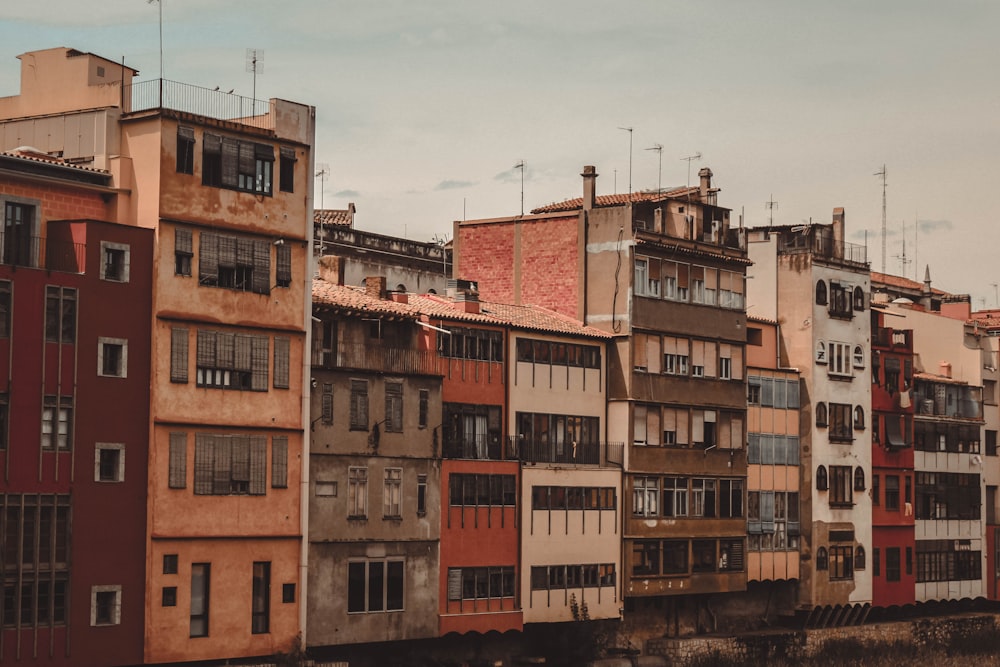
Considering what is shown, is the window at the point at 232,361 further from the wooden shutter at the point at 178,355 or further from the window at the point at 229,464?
the window at the point at 229,464

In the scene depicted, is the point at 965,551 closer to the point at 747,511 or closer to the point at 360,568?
the point at 747,511

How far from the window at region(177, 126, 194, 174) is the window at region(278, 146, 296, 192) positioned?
3035 mm

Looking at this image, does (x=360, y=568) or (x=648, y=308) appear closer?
(x=360, y=568)

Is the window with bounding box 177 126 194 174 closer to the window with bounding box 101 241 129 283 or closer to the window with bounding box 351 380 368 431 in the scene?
the window with bounding box 101 241 129 283

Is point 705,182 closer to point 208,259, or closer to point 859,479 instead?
point 859,479

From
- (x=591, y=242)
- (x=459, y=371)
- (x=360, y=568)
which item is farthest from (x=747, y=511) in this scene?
(x=360, y=568)

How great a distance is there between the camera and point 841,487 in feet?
235

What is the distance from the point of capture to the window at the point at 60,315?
43438mm

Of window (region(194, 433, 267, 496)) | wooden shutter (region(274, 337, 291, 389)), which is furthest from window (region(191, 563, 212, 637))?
wooden shutter (region(274, 337, 291, 389))

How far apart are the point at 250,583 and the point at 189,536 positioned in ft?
7.95

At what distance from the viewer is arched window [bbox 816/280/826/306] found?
71.2 meters

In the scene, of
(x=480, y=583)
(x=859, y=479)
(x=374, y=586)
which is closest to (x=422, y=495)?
(x=374, y=586)

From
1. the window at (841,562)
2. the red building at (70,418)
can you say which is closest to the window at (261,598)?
the red building at (70,418)

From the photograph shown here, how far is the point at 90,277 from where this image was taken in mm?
44250
